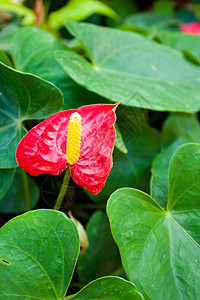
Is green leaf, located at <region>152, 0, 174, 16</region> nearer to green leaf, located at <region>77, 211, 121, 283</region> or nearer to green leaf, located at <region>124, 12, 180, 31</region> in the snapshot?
green leaf, located at <region>124, 12, 180, 31</region>

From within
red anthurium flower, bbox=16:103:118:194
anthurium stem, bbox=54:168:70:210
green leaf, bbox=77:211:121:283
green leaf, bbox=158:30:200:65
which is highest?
red anthurium flower, bbox=16:103:118:194

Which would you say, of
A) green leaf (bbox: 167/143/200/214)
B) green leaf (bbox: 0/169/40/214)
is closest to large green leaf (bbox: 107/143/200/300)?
green leaf (bbox: 167/143/200/214)

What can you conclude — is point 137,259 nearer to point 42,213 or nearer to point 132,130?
point 42,213

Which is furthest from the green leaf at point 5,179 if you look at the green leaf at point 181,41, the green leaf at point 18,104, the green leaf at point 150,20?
the green leaf at point 150,20

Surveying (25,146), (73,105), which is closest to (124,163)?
(73,105)

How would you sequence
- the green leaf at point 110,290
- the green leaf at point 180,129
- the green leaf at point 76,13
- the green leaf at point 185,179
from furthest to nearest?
the green leaf at point 76,13 → the green leaf at point 180,129 → the green leaf at point 185,179 → the green leaf at point 110,290

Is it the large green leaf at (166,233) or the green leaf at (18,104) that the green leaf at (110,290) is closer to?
the large green leaf at (166,233)

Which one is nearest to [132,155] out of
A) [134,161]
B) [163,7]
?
[134,161]
